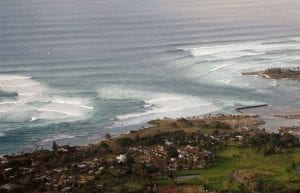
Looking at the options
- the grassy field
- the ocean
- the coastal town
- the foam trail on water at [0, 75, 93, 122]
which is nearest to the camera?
the coastal town

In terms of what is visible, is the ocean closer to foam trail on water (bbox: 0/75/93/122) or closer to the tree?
foam trail on water (bbox: 0/75/93/122)

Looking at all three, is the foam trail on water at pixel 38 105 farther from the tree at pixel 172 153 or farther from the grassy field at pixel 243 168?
the grassy field at pixel 243 168

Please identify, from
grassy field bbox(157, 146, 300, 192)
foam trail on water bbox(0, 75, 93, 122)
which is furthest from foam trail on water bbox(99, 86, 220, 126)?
grassy field bbox(157, 146, 300, 192)

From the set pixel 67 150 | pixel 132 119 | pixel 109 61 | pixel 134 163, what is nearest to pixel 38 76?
pixel 109 61

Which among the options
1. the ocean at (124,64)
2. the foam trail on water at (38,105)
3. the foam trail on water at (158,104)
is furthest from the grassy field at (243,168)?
the foam trail on water at (38,105)

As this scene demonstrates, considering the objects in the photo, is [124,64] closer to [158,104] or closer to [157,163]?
[158,104]
